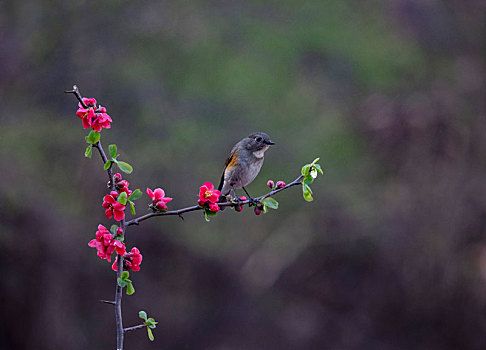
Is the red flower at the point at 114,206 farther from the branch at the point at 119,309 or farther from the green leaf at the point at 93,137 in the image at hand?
the green leaf at the point at 93,137

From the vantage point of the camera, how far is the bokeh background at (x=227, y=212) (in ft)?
19.0

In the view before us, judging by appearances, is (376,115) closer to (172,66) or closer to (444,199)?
(444,199)

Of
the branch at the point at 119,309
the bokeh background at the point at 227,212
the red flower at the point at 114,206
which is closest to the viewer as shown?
the branch at the point at 119,309

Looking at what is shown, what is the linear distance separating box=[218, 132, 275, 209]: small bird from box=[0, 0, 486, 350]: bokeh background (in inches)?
122

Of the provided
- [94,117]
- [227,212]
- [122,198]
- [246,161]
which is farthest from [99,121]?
[227,212]

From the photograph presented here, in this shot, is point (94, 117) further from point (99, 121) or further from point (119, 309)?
point (119, 309)

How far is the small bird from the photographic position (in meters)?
2.99

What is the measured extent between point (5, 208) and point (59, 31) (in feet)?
6.45

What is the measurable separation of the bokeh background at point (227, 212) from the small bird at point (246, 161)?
3.10 m

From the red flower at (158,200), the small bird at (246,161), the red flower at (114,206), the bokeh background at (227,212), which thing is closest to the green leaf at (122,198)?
the red flower at (114,206)

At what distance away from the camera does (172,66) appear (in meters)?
7.91

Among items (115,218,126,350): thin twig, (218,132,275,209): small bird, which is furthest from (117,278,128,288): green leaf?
(218,132,275,209): small bird

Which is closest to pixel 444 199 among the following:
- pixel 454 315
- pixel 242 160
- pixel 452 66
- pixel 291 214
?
pixel 454 315

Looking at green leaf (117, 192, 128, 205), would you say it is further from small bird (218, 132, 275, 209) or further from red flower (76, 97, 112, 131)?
small bird (218, 132, 275, 209)
